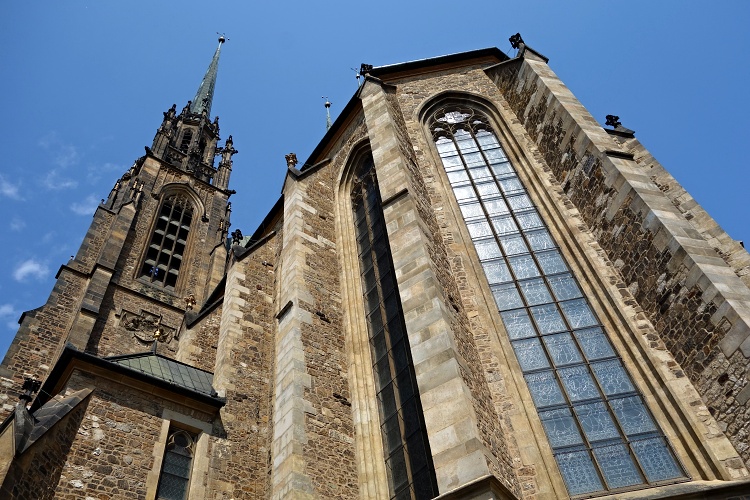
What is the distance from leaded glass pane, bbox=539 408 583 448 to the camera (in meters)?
6.75

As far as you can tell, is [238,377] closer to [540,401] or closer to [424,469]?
[424,469]

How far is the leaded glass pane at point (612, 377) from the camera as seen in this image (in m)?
7.08

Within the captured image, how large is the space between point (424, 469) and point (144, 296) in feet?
51.9

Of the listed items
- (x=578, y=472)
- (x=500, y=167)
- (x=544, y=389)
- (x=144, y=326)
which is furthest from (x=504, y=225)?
(x=144, y=326)

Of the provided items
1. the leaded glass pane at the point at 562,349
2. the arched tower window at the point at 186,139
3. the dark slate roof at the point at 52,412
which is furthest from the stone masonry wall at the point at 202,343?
the arched tower window at the point at 186,139

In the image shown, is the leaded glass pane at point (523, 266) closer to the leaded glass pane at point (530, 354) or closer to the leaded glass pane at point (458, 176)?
the leaded glass pane at point (530, 354)

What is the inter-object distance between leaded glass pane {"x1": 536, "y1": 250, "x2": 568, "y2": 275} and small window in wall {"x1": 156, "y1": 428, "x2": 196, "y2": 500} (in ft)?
19.3

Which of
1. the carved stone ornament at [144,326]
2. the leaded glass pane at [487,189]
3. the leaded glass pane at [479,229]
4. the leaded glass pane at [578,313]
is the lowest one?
the leaded glass pane at [578,313]

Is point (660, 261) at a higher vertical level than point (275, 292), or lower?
lower

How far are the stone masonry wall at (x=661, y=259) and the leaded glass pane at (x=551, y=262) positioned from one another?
25.4 inches

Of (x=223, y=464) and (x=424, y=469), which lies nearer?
(x=424, y=469)

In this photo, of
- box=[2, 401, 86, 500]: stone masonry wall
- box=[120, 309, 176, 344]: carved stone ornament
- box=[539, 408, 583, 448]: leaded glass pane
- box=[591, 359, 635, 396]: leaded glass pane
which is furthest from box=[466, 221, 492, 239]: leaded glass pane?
box=[120, 309, 176, 344]: carved stone ornament

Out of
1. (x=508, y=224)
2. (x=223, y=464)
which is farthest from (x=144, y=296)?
(x=508, y=224)

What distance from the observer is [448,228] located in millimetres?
9609
